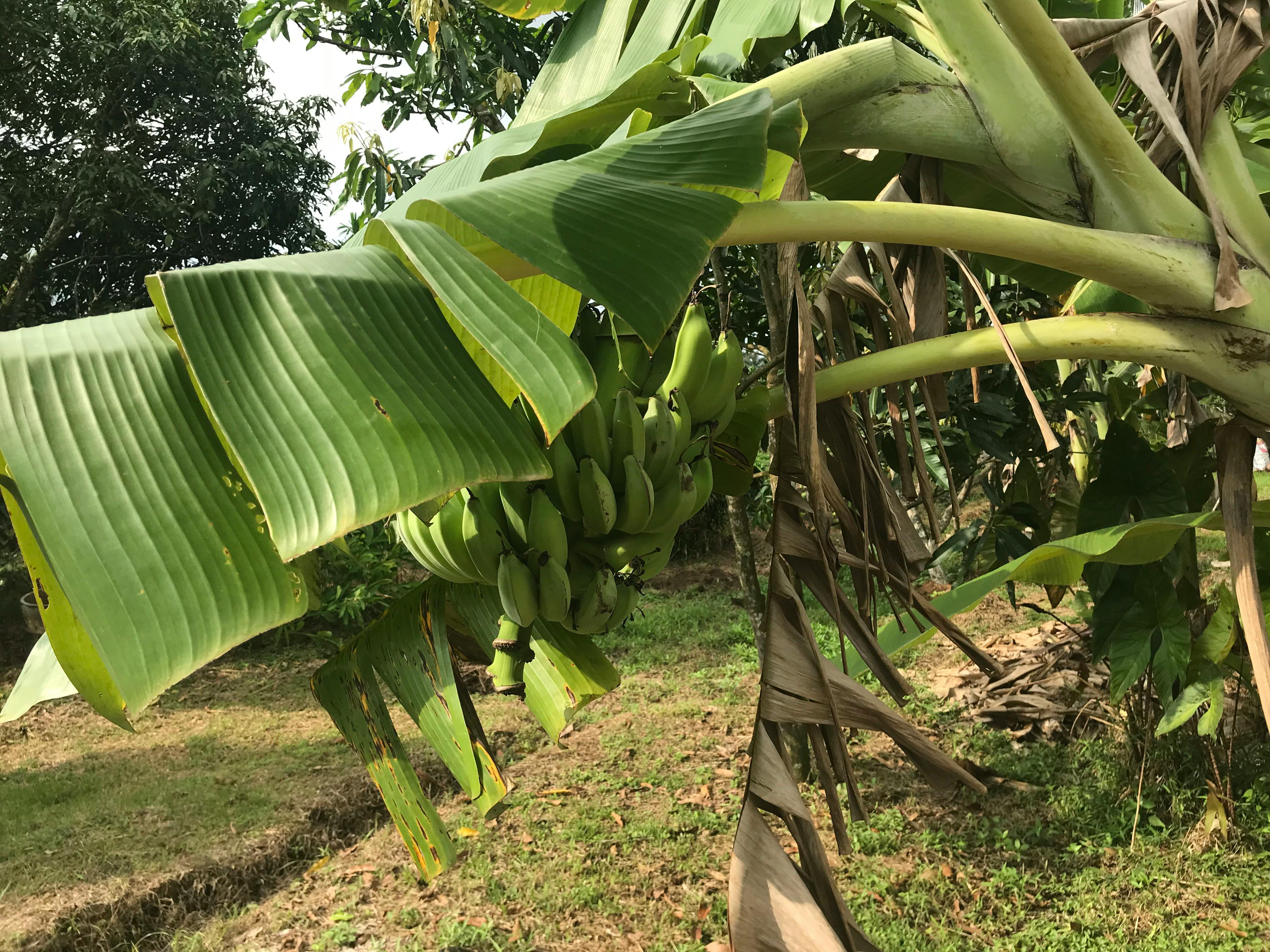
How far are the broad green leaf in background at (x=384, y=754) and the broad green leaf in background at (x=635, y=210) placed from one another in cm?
69

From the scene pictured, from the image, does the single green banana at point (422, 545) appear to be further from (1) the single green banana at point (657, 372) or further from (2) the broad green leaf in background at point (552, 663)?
(1) the single green banana at point (657, 372)

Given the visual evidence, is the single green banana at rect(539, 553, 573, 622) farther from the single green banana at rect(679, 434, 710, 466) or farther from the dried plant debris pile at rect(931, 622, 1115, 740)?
the dried plant debris pile at rect(931, 622, 1115, 740)

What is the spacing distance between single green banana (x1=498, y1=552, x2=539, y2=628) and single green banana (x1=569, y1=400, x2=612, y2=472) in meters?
0.13

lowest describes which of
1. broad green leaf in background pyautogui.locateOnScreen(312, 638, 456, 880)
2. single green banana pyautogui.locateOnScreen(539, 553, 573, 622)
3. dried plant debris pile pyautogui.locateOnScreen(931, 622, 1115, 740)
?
dried plant debris pile pyautogui.locateOnScreen(931, 622, 1115, 740)

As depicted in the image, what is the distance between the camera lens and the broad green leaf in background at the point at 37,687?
0.88 metres

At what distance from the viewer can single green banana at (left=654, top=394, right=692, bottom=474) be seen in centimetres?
90

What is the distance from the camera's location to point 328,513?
52 cm

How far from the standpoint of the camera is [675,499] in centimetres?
91

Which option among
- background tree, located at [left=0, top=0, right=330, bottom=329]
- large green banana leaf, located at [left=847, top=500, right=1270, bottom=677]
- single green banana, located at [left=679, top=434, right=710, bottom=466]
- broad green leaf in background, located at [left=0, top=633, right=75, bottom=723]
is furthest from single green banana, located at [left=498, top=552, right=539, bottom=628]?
background tree, located at [left=0, top=0, right=330, bottom=329]

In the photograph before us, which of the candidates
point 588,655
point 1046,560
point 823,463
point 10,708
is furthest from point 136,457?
point 1046,560

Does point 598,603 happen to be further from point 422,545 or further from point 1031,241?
point 1031,241

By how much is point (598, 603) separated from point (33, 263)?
28.1 ft

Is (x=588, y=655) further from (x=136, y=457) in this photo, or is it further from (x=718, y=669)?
(x=718, y=669)

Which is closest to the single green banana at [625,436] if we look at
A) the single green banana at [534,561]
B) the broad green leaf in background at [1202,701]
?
the single green banana at [534,561]
